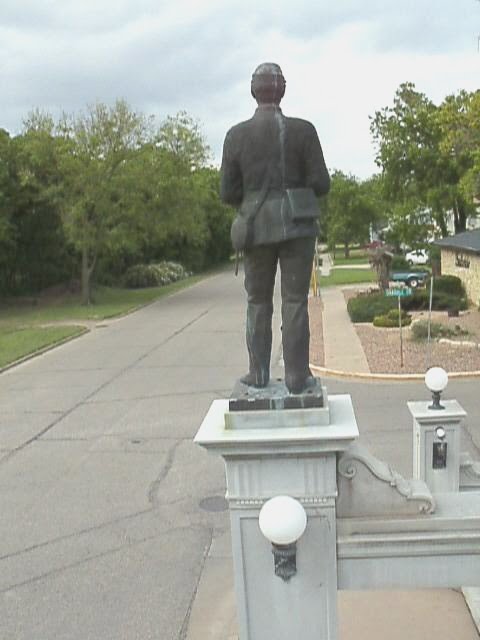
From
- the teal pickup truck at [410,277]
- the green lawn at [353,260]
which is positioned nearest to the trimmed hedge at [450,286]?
the teal pickup truck at [410,277]

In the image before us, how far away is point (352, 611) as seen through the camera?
5.47 m

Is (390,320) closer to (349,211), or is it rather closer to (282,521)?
(282,521)

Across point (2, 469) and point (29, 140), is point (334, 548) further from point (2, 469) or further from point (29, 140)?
point (29, 140)

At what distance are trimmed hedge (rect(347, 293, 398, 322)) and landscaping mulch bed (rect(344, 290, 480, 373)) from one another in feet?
4.89

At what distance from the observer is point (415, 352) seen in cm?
1689

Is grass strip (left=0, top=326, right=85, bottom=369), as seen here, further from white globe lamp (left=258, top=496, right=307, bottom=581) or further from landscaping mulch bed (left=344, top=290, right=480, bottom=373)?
white globe lamp (left=258, top=496, right=307, bottom=581)

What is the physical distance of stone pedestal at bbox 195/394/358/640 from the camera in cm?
347

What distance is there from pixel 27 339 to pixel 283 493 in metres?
19.7

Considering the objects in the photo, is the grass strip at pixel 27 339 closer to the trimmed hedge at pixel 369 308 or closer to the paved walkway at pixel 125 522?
the paved walkway at pixel 125 522

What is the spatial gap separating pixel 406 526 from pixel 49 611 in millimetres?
3603

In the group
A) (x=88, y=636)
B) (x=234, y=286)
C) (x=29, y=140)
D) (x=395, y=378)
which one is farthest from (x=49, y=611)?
(x=234, y=286)

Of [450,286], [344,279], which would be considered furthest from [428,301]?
[344,279]

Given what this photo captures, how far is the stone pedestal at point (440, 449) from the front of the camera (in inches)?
223

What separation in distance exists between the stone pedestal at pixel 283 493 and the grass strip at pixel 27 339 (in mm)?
15188
